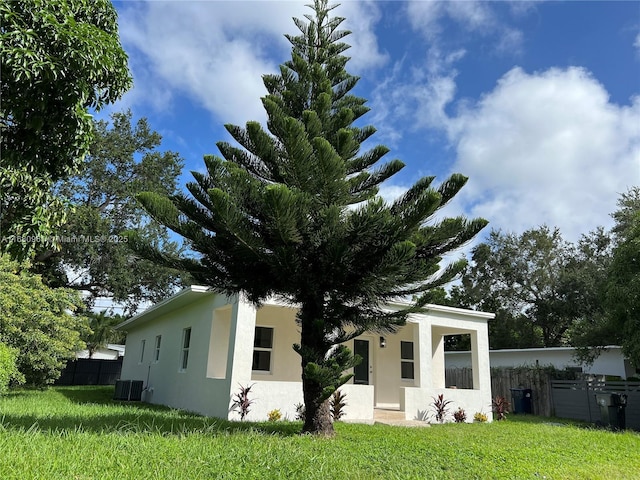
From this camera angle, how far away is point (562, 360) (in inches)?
787

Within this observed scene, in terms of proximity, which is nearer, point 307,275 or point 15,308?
point 307,275

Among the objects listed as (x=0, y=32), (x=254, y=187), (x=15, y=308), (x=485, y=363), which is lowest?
(x=485, y=363)

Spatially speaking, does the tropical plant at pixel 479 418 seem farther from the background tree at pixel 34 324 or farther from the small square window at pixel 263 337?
the background tree at pixel 34 324

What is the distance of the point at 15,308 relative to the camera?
12648 mm

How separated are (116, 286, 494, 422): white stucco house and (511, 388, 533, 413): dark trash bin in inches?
133

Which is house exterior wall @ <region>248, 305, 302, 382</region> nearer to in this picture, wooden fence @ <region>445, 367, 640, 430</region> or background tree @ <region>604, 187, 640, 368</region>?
wooden fence @ <region>445, 367, 640, 430</region>

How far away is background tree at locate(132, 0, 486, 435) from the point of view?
6.35 meters

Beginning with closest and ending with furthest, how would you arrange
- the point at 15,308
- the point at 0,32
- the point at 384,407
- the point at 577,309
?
the point at 0,32 → the point at 15,308 → the point at 384,407 → the point at 577,309

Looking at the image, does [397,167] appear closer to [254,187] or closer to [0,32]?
[254,187]

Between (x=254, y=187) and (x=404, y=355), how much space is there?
32.3ft

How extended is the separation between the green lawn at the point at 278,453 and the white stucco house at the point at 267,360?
1.52m

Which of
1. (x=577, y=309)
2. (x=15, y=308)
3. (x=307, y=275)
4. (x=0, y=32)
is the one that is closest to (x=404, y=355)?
(x=307, y=275)

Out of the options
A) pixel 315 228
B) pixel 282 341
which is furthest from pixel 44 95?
pixel 282 341

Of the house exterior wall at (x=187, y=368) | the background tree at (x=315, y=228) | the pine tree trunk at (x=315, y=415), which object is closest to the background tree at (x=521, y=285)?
the house exterior wall at (x=187, y=368)
